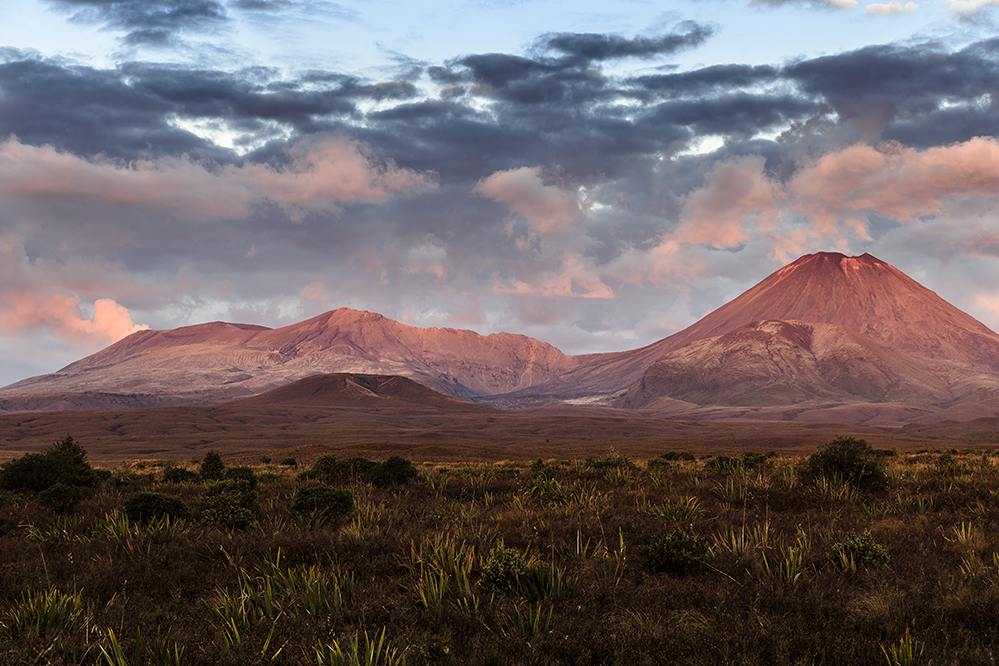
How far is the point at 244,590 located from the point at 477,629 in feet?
10.4

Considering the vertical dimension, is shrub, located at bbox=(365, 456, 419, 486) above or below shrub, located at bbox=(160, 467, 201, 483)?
above

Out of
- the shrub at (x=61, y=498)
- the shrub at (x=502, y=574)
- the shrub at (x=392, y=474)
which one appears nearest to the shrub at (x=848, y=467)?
the shrub at (x=502, y=574)

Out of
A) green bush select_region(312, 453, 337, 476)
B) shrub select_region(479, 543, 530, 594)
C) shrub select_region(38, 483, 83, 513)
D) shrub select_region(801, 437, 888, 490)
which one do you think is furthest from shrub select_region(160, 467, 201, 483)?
shrub select_region(801, 437, 888, 490)

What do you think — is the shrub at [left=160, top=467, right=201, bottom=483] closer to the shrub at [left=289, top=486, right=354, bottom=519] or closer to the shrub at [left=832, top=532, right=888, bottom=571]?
the shrub at [left=289, top=486, right=354, bottom=519]

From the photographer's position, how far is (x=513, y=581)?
8219mm

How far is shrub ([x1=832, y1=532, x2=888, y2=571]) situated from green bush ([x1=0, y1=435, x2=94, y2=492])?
802 inches

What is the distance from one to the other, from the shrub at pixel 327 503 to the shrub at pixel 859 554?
9294mm

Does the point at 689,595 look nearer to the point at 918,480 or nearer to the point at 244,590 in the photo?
the point at 244,590

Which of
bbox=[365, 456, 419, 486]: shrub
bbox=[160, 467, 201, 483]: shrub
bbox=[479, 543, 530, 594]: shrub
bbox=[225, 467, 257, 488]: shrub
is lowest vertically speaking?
bbox=[160, 467, 201, 483]: shrub

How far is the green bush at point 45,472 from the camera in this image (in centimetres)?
1947

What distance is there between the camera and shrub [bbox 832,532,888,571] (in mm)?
8969

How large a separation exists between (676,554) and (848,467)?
1010 centimetres

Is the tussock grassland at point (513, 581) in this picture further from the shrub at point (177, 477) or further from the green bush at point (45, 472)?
the shrub at point (177, 477)

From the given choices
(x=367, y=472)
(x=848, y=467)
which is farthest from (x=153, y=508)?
(x=848, y=467)
